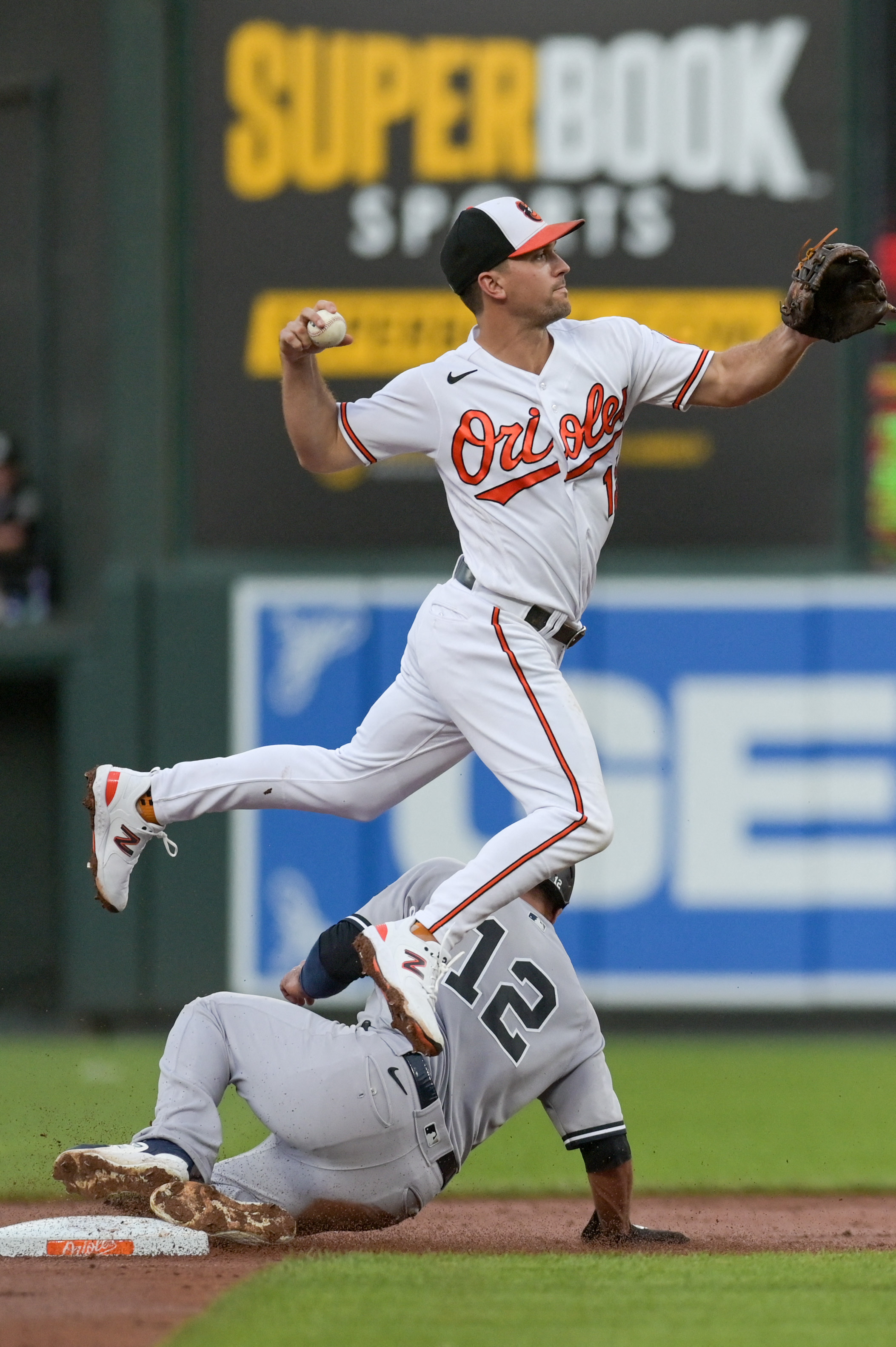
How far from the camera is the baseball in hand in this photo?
3.89 metres

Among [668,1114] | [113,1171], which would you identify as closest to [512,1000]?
[113,1171]

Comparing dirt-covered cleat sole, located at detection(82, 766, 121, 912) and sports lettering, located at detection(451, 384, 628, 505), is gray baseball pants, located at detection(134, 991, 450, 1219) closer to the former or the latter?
dirt-covered cleat sole, located at detection(82, 766, 121, 912)

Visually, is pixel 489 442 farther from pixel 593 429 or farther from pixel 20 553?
pixel 20 553

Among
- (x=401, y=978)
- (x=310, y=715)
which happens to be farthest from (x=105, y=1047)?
(x=401, y=978)

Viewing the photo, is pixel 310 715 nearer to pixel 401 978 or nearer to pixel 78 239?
pixel 78 239

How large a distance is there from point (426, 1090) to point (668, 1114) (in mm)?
2513

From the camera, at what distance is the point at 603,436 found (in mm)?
4062

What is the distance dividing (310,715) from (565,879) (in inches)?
132

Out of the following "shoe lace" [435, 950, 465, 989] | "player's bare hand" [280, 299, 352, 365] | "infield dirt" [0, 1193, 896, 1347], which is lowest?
"infield dirt" [0, 1193, 896, 1347]

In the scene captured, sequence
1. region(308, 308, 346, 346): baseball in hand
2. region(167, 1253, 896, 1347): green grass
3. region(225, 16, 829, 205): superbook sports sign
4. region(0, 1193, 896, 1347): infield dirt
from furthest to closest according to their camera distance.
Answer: region(225, 16, 829, 205): superbook sports sign
region(308, 308, 346, 346): baseball in hand
region(0, 1193, 896, 1347): infield dirt
region(167, 1253, 896, 1347): green grass

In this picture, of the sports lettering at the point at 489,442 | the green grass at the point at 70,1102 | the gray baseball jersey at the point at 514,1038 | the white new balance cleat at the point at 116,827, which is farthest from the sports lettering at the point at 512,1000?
the green grass at the point at 70,1102

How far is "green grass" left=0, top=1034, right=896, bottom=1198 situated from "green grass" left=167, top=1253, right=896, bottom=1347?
152 centimetres

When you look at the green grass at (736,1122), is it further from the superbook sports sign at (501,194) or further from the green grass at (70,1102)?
the superbook sports sign at (501,194)

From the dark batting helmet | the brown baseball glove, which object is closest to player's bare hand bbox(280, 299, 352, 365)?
the brown baseball glove
